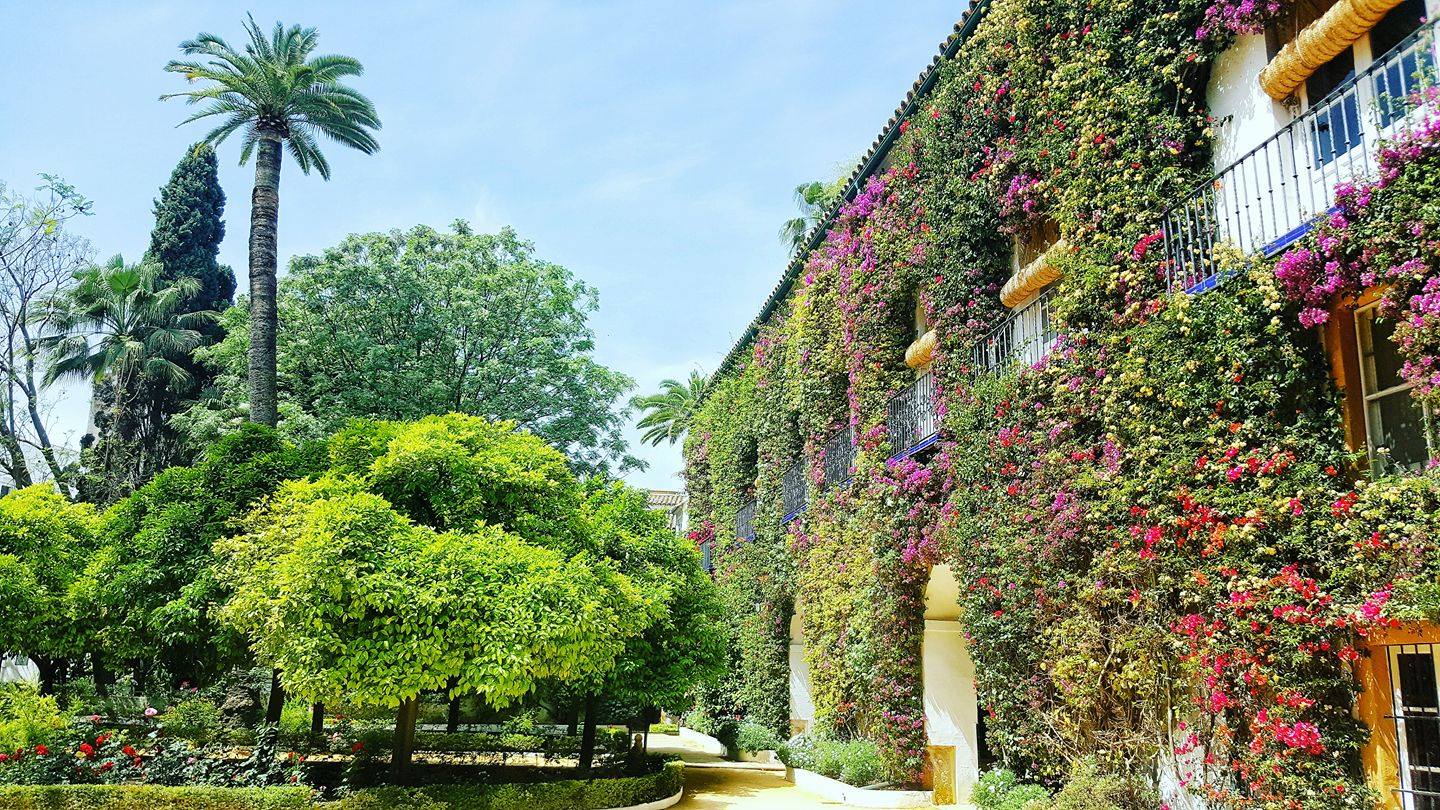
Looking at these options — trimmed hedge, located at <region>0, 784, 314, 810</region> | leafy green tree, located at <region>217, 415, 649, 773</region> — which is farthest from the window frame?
trimmed hedge, located at <region>0, 784, 314, 810</region>

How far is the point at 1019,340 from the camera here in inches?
569

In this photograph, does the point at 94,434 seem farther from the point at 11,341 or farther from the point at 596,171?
the point at 596,171

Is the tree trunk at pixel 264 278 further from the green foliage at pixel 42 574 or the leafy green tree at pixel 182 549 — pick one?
the leafy green tree at pixel 182 549

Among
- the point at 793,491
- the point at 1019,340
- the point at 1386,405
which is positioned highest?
the point at 1019,340

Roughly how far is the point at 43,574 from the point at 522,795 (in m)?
11.2

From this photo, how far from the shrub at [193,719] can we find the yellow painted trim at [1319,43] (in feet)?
63.1

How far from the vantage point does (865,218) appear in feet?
64.8

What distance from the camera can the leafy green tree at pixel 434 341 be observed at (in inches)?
1168

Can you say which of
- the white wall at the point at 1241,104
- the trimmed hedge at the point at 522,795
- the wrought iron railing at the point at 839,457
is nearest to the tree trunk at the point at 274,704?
the trimmed hedge at the point at 522,795

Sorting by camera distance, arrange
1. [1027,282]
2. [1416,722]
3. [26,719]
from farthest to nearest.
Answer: [26,719]
[1027,282]
[1416,722]

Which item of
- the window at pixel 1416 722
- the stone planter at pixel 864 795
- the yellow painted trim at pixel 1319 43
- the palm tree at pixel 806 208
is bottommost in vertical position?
the stone planter at pixel 864 795

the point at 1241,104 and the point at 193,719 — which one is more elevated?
the point at 1241,104

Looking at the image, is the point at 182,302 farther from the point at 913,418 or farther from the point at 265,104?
the point at 913,418

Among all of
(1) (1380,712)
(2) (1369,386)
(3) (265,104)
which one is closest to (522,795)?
(1) (1380,712)
